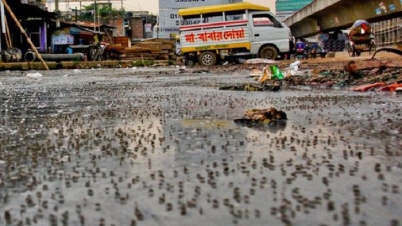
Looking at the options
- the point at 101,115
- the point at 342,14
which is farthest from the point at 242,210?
the point at 342,14

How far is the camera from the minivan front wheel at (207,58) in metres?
20.4

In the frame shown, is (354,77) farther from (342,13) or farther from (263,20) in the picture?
(342,13)

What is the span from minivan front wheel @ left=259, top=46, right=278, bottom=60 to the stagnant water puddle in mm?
15041

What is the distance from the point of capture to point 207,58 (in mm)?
20500

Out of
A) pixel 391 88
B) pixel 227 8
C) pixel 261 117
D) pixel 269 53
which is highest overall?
pixel 227 8

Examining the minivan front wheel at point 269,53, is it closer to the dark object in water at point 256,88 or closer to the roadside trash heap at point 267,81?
the roadside trash heap at point 267,81

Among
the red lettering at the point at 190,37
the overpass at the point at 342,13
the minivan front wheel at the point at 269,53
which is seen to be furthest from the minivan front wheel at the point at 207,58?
the overpass at the point at 342,13

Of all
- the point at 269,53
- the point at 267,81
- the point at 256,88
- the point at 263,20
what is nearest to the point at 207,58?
the point at 269,53

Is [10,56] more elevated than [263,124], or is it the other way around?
[10,56]

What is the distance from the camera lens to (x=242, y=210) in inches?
74.3

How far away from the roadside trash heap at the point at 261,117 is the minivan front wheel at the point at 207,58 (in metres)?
16.2

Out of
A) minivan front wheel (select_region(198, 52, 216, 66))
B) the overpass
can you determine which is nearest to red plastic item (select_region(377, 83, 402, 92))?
minivan front wheel (select_region(198, 52, 216, 66))

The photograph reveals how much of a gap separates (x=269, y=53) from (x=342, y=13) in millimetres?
12141

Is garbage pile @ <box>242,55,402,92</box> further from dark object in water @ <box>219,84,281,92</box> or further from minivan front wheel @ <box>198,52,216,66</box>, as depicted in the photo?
minivan front wheel @ <box>198,52,216,66</box>
